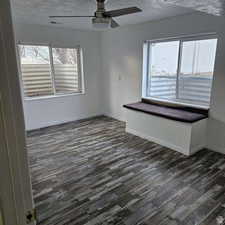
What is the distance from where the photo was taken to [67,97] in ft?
16.4

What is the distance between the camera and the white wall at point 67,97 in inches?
167

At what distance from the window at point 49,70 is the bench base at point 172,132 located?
2.09 m

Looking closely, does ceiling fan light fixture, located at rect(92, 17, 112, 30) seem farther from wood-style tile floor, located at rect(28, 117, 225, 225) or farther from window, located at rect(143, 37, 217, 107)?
wood-style tile floor, located at rect(28, 117, 225, 225)

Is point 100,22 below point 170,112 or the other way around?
the other way around

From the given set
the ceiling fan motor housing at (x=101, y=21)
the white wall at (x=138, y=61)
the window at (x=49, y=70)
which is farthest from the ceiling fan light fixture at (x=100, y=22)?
the window at (x=49, y=70)

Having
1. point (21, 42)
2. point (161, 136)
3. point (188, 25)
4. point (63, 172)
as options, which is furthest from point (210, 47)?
point (21, 42)

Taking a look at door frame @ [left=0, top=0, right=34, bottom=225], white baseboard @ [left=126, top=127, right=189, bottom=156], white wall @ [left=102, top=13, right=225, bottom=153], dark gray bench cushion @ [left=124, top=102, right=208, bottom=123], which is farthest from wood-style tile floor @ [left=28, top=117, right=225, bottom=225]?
door frame @ [left=0, top=0, right=34, bottom=225]

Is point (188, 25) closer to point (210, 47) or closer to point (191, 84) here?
point (210, 47)

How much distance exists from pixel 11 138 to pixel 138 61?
4.09 meters

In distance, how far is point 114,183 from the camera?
2479mm

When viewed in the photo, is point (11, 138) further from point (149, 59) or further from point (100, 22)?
point (149, 59)

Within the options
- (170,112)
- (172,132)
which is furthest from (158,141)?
(170,112)

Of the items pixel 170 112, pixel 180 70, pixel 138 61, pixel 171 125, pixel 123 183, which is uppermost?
pixel 138 61

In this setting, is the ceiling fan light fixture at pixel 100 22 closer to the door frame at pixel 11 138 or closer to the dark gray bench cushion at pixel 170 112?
the dark gray bench cushion at pixel 170 112
